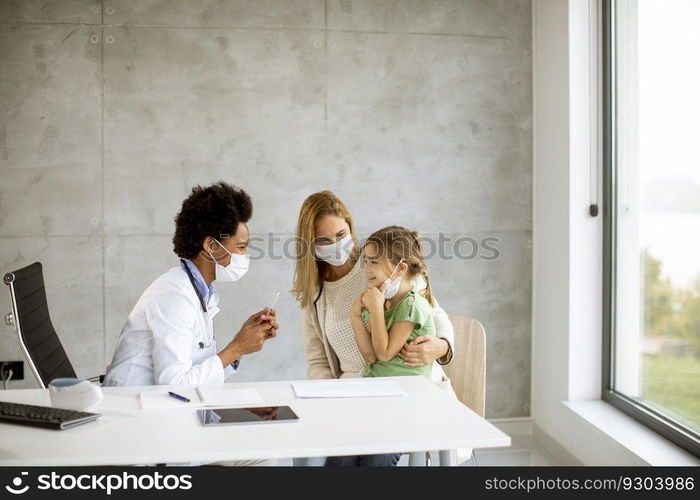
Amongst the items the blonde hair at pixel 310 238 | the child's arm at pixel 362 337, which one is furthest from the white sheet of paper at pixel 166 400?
the blonde hair at pixel 310 238

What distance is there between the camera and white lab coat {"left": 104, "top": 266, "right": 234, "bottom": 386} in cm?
243

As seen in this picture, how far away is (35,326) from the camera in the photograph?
2.55 m

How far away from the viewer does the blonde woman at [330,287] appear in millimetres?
Answer: 2977

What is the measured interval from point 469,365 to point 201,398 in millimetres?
1196

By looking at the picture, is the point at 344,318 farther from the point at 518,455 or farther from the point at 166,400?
the point at 518,455

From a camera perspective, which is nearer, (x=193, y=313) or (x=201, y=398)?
(x=201, y=398)

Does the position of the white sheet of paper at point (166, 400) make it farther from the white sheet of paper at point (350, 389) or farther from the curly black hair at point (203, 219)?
the curly black hair at point (203, 219)

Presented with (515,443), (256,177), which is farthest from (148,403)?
(515,443)

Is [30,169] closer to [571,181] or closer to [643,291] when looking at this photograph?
[571,181]

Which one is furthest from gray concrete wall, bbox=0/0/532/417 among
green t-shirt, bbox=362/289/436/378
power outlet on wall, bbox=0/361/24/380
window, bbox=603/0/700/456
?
green t-shirt, bbox=362/289/436/378

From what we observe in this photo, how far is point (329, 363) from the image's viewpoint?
120 inches

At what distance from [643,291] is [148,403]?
8.12 ft

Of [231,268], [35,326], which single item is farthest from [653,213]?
[35,326]

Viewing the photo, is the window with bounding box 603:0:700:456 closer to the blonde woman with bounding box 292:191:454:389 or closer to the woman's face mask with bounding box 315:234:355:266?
the blonde woman with bounding box 292:191:454:389
